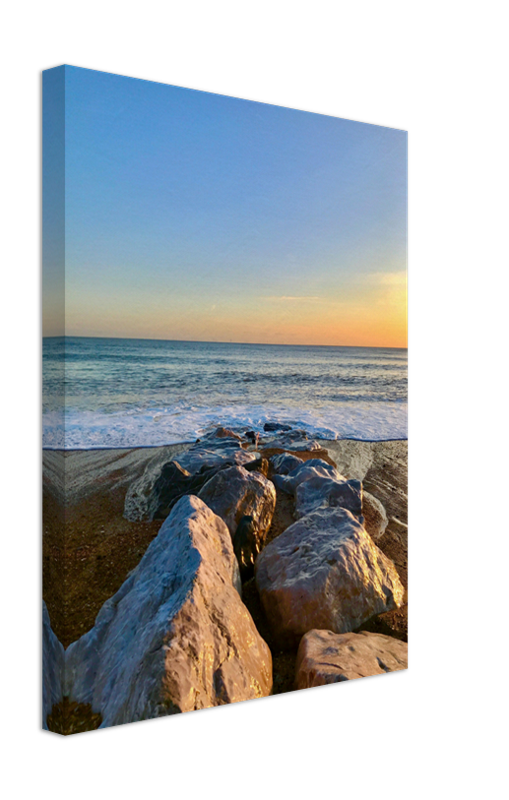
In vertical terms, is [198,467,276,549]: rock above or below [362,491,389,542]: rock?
above

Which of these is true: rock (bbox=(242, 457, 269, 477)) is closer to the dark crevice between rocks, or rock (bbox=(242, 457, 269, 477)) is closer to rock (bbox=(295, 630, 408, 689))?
rock (bbox=(295, 630, 408, 689))

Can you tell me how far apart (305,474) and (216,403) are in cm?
52

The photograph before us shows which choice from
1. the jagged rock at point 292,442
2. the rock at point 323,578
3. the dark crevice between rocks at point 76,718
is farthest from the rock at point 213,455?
the dark crevice between rocks at point 76,718

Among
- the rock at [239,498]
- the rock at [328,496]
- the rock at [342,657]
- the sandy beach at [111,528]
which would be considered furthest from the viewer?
the rock at [328,496]

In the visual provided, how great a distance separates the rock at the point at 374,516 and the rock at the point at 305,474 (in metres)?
→ 0.14

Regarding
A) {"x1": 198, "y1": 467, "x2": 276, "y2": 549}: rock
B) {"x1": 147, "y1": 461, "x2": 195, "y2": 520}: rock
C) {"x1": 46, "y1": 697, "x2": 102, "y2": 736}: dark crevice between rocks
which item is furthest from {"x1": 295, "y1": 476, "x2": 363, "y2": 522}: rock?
{"x1": 46, "y1": 697, "x2": 102, "y2": 736}: dark crevice between rocks

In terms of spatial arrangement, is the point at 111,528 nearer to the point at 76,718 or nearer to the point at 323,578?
the point at 76,718

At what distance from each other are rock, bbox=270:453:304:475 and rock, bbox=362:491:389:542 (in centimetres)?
33

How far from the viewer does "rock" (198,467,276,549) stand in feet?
6.09

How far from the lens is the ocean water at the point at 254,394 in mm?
2012

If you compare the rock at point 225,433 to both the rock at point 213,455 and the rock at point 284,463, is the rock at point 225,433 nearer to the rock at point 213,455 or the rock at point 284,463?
the rock at point 213,455

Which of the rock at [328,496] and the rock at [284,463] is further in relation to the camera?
the rock at [284,463]
